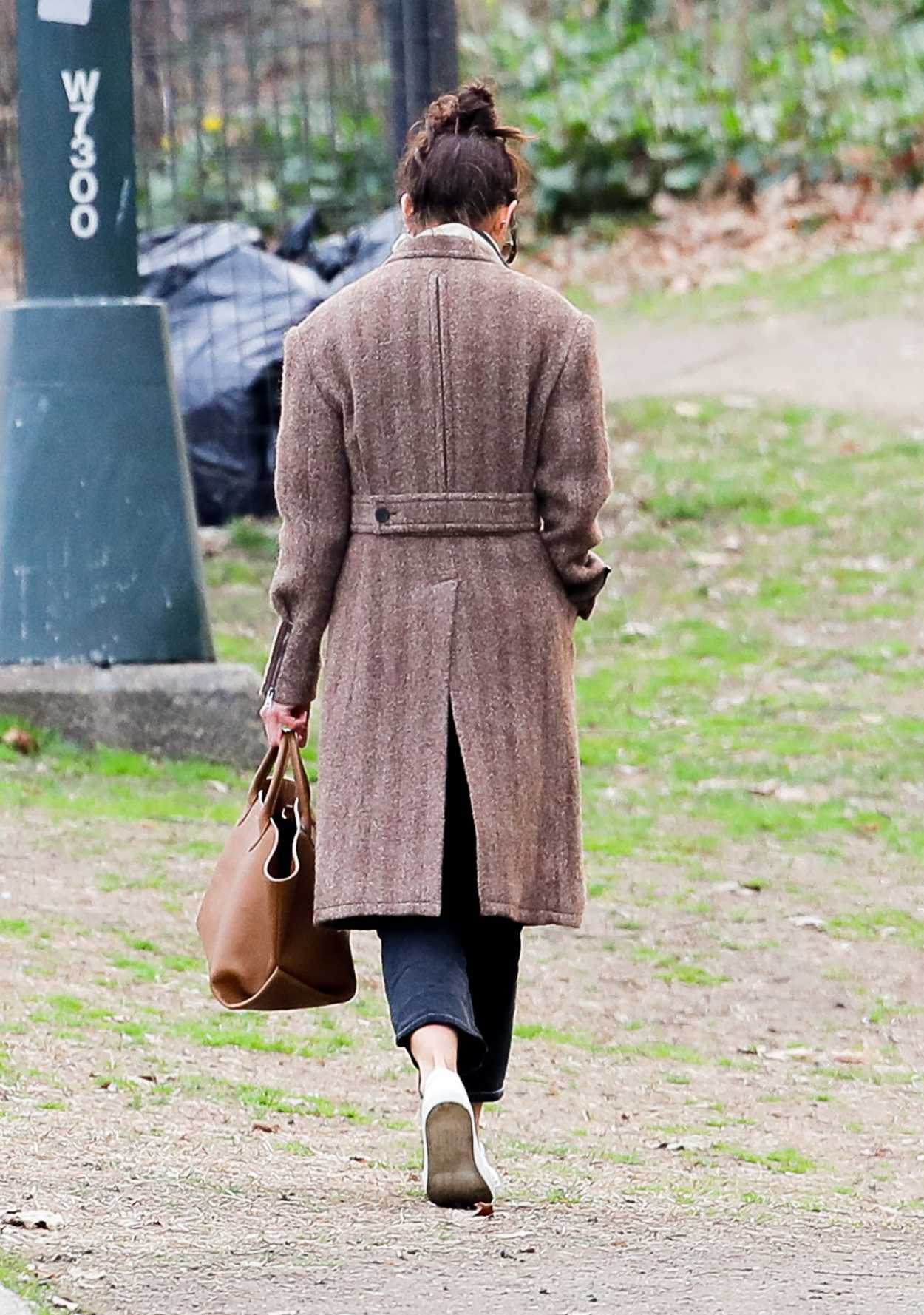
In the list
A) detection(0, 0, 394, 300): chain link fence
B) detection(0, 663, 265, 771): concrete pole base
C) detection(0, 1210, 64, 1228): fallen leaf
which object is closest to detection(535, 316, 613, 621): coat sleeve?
detection(0, 1210, 64, 1228): fallen leaf

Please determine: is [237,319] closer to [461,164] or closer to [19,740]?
[19,740]

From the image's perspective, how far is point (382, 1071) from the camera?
476 cm

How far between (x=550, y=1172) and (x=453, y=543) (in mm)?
1199

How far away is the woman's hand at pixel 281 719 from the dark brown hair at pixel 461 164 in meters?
0.81

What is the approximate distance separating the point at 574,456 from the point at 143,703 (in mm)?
3255

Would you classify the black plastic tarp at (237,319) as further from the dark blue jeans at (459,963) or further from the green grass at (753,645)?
the dark blue jeans at (459,963)

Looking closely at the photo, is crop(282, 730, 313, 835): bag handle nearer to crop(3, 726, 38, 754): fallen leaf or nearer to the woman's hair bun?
the woman's hair bun

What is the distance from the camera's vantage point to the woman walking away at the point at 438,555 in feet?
11.7

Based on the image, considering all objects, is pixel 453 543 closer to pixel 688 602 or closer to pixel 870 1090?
pixel 870 1090

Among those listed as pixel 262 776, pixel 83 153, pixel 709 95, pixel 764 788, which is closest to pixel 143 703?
pixel 83 153

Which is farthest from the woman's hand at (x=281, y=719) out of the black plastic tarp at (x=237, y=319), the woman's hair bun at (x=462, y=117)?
the black plastic tarp at (x=237, y=319)

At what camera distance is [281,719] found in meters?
3.72

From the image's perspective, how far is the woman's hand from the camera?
3.72 meters

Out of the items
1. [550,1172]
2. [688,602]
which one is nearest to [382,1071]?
[550,1172]
